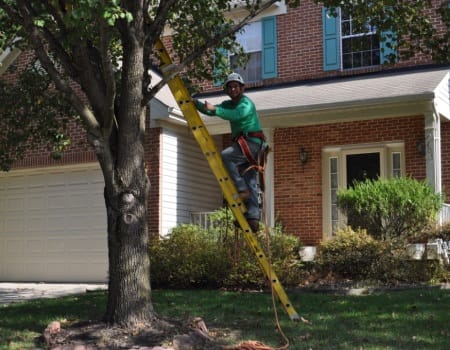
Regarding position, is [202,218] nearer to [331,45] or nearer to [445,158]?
[331,45]

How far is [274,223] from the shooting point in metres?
13.6

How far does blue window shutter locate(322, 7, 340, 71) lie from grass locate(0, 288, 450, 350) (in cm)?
636

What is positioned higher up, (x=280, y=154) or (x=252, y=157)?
(x=280, y=154)

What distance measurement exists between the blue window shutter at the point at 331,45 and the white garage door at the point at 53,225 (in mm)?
5511

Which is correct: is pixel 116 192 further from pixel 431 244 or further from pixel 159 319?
pixel 431 244

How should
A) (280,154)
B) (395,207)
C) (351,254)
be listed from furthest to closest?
1. (280,154)
2. (395,207)
3. (351,254)

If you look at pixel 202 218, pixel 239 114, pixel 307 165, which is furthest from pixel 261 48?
pixel 239 114

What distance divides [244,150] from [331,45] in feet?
27.7

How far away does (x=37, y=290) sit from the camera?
12742 mm

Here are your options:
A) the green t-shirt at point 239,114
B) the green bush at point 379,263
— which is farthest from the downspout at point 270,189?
the green t-shirt at point 239,114

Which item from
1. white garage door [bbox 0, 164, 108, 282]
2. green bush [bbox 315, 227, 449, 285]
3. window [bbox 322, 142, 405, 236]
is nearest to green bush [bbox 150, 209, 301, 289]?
green bush [bbox 315, 227, 449, 285]

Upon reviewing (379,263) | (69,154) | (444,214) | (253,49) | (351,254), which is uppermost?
(253,49)

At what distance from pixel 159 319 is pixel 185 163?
7898mm

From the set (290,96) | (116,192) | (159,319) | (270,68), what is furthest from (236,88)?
(270,68)
